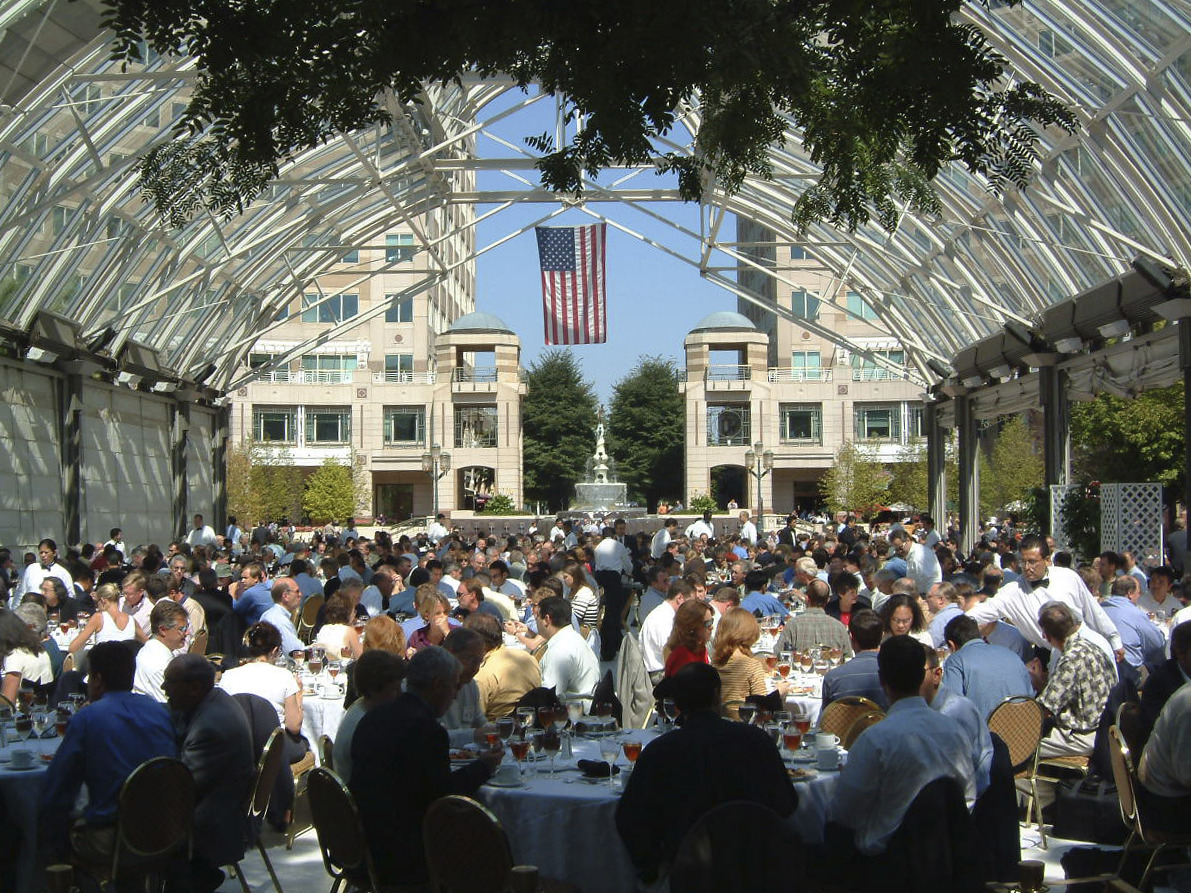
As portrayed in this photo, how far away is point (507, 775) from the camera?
647cm

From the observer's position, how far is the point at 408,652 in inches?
391

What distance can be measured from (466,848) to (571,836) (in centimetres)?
89

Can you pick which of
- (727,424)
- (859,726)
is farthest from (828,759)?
(727,424)

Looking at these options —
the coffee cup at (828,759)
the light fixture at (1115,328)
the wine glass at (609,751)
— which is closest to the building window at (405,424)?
the light fixture at (1115,328)

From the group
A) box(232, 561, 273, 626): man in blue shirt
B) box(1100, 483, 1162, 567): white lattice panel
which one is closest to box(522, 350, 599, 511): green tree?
box(1100, 483, 1162, 567): white lattice panel

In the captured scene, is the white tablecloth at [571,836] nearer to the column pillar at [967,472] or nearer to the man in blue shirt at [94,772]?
the man in blue shirt at [94,772]

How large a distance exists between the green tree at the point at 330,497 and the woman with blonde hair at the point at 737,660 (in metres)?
54.0

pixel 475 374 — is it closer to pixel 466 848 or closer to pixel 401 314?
pixel 401 314

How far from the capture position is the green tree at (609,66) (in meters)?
5.48

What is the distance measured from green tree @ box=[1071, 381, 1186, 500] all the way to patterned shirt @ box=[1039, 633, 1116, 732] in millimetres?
24515

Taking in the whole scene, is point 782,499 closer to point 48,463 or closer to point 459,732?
point 48,463

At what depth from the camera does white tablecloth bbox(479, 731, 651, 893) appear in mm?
6109

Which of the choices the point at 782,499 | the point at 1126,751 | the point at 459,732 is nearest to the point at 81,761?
the point at 459,732

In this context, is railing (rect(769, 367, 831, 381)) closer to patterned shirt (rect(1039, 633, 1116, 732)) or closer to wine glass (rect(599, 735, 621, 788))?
patterned shirt (rect(1039, 633, 1116, 732))
